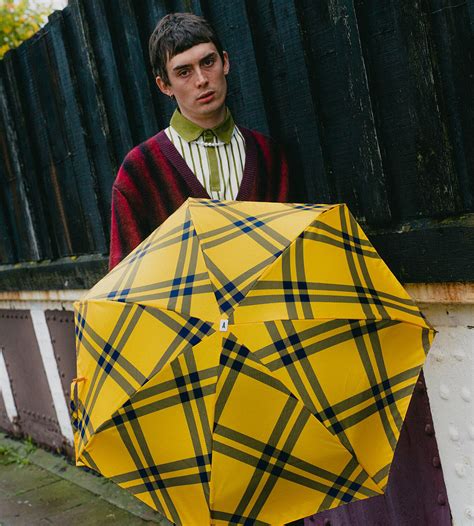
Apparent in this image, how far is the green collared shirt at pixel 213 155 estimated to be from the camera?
9.48 ft

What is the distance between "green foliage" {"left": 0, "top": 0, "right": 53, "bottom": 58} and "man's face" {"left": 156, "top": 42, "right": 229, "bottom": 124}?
13.6 m

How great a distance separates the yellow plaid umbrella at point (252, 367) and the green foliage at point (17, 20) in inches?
567

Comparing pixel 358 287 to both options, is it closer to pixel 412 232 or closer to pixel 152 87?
pixel 412 232

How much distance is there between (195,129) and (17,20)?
46.8 ft

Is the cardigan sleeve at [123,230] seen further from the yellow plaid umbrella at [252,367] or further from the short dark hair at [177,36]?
the yellow plaid umbrella at [252,367]

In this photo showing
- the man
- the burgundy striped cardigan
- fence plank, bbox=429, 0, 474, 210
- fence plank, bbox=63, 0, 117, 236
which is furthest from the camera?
→ fence plank, bbox=63, 0, 117, 236

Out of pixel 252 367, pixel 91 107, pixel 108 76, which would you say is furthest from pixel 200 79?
pixel 91 107

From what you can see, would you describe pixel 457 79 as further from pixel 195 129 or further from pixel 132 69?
pixel 132 69

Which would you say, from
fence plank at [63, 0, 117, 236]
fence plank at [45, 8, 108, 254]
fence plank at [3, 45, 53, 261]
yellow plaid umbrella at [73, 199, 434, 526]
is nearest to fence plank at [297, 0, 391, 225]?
yellow plaid umbrella at [73, 199, 434, 526]

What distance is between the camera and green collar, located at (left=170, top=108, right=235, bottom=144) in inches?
115

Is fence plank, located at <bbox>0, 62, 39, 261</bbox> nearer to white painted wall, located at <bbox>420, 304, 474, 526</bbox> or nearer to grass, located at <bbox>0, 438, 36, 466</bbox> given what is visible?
grass, located at <bbox>0, 438, 36, 466</bbox>

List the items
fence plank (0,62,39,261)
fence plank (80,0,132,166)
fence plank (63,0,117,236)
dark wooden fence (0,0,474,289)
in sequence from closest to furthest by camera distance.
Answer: dark wooden fence (0,0,474,289) < fence plank (80,0,132,166) < fence plank (63,0,117,236) < fence plank (0,62,39,261)

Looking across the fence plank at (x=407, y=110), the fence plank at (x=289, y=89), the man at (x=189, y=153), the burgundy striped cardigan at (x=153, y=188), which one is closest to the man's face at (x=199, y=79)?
the man at (x=189, y=153)

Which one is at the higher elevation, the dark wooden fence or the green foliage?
the green foliage
